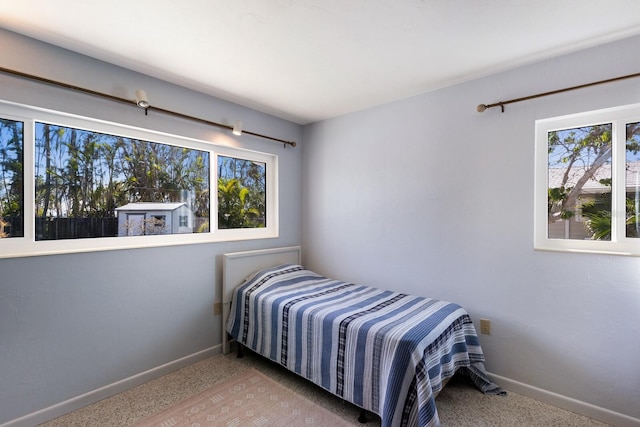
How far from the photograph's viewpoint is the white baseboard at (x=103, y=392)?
1.70 metres

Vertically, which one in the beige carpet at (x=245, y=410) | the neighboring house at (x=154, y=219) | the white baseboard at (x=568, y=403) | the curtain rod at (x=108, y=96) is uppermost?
the curtain rod at (x=108, y=96)

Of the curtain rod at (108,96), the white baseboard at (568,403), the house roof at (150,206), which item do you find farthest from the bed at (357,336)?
the curtain rod at (108,96)

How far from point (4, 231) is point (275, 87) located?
6.53 ft

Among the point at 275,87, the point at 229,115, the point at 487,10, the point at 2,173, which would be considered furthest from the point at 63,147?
the point at 487,10

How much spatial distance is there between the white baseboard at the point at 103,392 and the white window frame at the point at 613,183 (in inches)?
109

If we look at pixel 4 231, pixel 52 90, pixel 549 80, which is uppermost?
pixel 549 80

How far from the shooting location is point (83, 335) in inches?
74.4

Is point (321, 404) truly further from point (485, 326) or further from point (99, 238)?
point (99, 238)

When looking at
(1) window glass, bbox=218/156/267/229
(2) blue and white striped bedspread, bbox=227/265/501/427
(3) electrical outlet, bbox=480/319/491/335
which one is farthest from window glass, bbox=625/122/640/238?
(1) window glass, bbox=218/156/267/229

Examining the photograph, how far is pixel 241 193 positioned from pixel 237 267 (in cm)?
75

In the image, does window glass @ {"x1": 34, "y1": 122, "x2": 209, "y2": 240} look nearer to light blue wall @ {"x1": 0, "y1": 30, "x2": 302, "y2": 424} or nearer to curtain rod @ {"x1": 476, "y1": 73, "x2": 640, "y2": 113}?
light blue wall @ {"x1": 0, "y1": 30, "x2": 302, "y2": 424}

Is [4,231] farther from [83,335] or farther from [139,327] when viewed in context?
[139,327]

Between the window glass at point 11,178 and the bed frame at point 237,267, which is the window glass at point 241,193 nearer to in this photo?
the bed frame at point 237,267

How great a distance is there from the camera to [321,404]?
1.93 m
